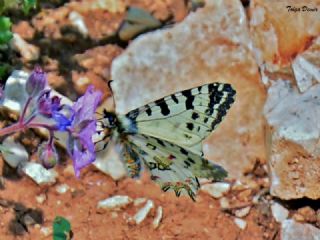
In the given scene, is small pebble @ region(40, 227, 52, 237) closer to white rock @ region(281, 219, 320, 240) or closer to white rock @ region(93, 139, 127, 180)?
white rock @ region(93, 139, 127, 180)

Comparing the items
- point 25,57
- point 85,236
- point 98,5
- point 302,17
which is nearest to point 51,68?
point 25,57

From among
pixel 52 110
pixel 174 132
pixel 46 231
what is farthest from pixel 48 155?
pixel 46 231

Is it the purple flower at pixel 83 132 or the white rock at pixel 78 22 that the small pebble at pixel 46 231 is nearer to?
the purple flower at pixel 83 132

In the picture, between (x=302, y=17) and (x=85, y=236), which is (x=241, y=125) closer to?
(x=302, y=17)

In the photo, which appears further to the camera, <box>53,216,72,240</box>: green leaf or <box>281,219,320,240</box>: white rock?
<box>281,219,320,240</box>: white rock

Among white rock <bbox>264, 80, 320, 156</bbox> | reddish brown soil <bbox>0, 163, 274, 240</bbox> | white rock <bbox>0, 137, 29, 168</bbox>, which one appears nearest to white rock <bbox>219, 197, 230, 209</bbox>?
reddish brown soil <bbox>0, 163, 274, 240</bbox>

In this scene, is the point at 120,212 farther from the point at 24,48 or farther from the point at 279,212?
the point at 24,48
